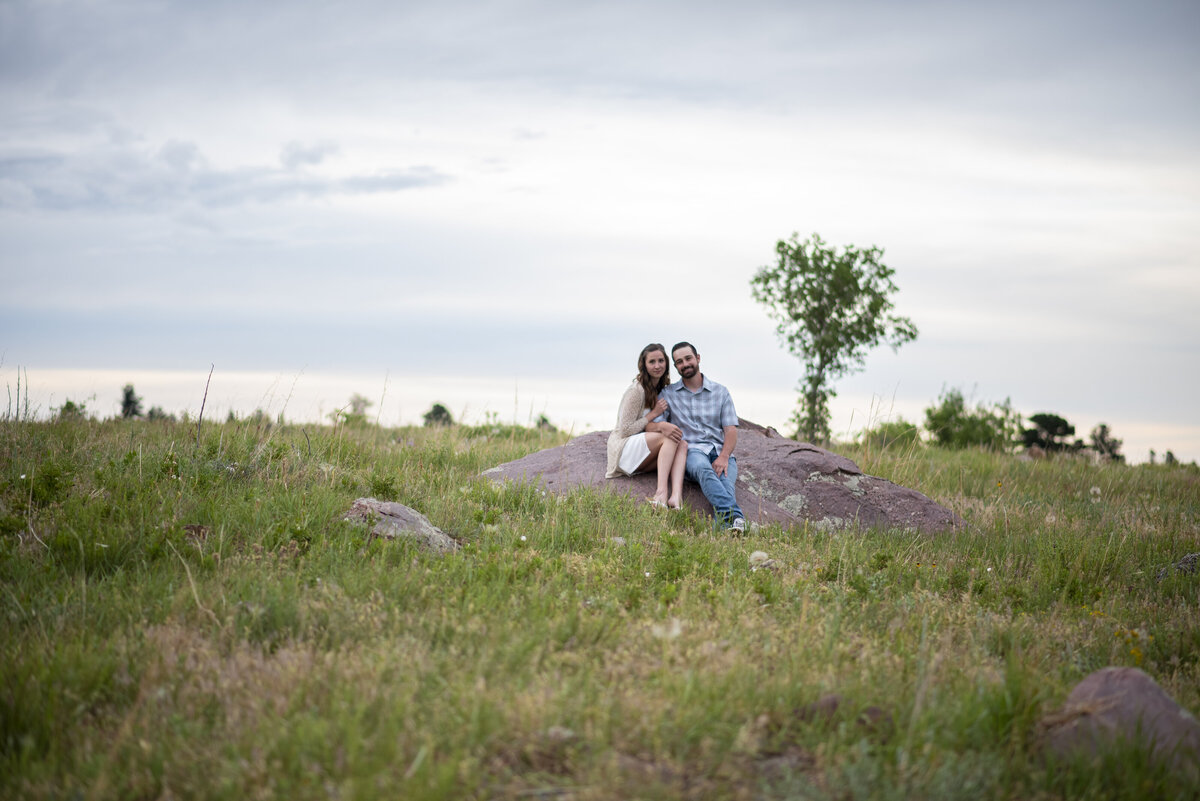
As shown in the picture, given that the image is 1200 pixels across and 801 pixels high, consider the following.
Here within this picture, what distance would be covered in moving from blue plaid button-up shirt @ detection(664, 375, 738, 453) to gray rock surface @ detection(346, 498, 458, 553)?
351 centimetres

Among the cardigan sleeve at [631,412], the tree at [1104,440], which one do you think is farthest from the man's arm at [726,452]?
the tree at [1104,440]

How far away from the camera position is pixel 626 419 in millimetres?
8758

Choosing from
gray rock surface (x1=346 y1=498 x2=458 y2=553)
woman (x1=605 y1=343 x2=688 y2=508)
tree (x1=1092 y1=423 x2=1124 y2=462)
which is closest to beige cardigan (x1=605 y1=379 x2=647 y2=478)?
woman (x1=605 y1=343 x2=688 y2=508)

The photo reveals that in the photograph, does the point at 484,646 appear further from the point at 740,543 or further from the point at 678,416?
the point at 678,416

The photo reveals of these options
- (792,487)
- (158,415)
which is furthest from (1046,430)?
(158,415)

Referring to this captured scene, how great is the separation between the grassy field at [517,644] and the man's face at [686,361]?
1803 mm

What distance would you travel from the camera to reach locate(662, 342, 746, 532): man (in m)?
8.59

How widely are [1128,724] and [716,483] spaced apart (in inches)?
196

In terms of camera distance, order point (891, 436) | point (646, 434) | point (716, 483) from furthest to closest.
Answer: point (891, 436) < point (646, 434) < point (716, 483)

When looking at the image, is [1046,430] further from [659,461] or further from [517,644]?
[517,644]

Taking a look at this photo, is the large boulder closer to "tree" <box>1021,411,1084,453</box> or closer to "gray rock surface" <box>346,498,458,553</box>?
"gray rock surface" <box>346,498,458,553</box>

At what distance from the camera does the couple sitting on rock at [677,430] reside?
829 cm

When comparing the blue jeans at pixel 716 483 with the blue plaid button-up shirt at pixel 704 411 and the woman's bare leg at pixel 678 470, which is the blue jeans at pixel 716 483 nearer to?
the woman's bare leg at pixel 678 470

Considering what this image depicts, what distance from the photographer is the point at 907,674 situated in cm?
394
